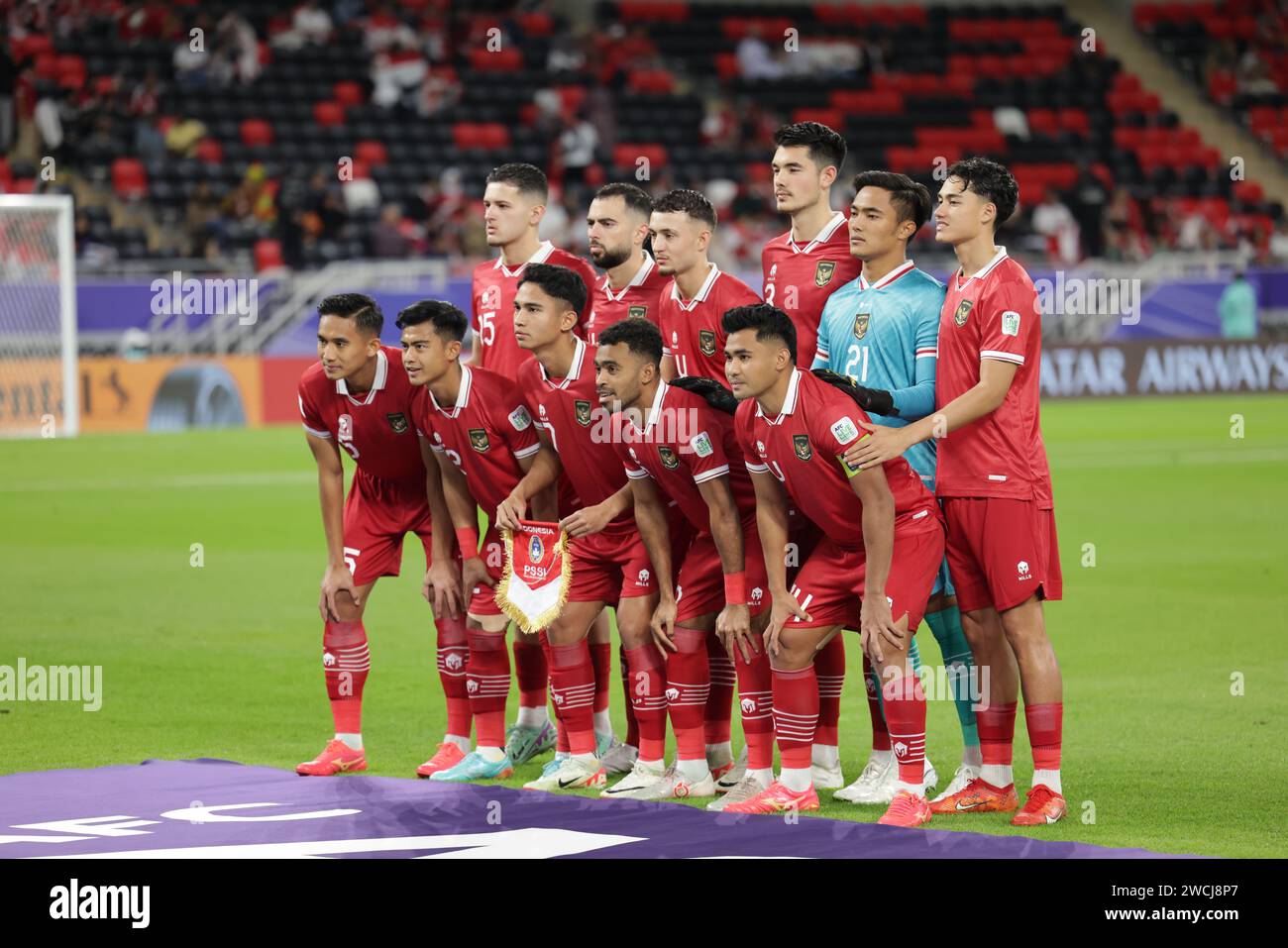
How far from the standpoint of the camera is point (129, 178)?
29.0 meters

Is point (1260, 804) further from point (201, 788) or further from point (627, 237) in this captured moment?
point (201, 788)

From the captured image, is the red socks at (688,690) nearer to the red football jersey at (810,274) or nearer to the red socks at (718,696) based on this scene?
the red socks at (718,696)

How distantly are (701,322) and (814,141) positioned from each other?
920 millimetres

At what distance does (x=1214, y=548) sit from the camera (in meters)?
15.3

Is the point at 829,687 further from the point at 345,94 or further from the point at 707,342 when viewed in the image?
the point at 345,94

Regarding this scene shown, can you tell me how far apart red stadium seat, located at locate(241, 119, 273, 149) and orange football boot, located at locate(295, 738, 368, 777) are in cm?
2438

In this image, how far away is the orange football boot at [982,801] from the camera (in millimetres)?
7309

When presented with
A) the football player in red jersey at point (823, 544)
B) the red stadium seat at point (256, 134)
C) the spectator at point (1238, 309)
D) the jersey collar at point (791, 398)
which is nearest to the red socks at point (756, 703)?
the football player in red jersey at point (823, 544)

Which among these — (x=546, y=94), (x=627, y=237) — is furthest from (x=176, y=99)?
(x=627, y=237)

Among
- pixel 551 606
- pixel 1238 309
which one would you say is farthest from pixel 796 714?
pixel 1238 309

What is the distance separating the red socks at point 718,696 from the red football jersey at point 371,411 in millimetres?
1714

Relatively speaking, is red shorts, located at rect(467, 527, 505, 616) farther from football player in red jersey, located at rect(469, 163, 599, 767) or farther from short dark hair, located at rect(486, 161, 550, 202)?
short dark hair, located at rect(486, 161, 550, 202)

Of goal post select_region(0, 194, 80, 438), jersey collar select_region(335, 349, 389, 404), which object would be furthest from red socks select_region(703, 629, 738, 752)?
goal post select_region(0, 194, 80, 438)

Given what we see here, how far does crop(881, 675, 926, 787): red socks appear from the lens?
281 inches
